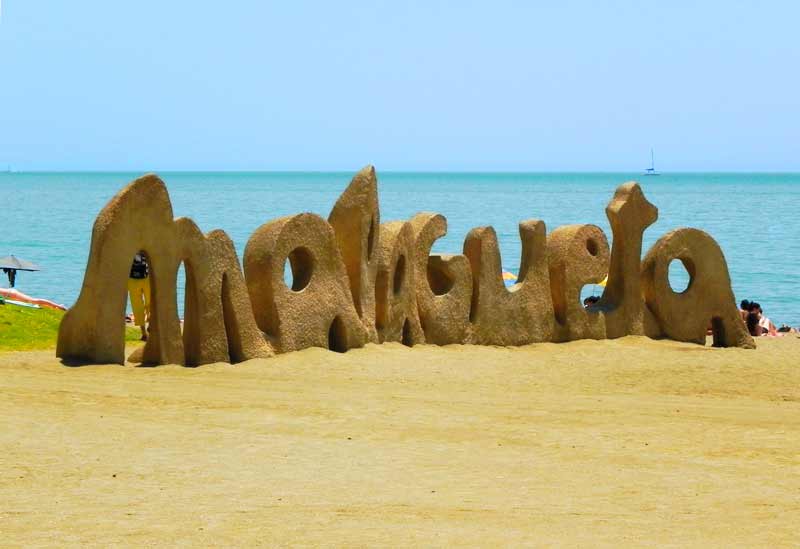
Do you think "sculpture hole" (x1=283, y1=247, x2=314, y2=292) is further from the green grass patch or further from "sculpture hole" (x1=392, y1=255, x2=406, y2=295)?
the green grass patch

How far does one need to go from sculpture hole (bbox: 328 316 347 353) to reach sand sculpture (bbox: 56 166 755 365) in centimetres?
2

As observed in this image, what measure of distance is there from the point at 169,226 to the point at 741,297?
26436 mm

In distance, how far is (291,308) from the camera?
16.2 m

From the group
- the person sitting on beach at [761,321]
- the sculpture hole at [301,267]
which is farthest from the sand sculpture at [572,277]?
the person sitting on beach at [761,321]

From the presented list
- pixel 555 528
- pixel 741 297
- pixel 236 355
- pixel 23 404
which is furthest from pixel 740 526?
pixel 741 297

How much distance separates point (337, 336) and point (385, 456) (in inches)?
253

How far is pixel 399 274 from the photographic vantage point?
17.9 meters

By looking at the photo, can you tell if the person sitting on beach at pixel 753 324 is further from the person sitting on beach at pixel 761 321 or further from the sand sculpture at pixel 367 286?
the sand sculpture at pixel 367 286

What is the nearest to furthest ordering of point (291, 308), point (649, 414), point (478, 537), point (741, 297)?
point (478, 537) < point (649, 414) < point (291, 308) < point (741, 297)

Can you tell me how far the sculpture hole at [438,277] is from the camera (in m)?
18.3

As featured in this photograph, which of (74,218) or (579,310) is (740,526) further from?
(74,218)

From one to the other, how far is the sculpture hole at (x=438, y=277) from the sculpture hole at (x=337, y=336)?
2.05 metres

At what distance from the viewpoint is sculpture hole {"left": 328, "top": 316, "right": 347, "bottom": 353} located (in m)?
16.8

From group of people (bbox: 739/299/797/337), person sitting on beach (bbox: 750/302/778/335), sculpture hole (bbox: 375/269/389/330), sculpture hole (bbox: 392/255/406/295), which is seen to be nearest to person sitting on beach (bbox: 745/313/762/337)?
group of people (bbox: 739/299/797/337)
